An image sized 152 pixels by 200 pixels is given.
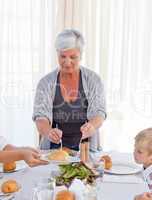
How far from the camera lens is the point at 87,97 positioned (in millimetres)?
2617

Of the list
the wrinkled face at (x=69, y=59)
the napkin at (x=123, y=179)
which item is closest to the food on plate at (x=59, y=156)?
the napkin at (x=123, y=179)

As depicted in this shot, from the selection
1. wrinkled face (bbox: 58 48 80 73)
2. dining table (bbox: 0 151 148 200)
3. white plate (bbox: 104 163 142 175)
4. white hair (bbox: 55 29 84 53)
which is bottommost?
dining table (bbox: 0 151 148 200)

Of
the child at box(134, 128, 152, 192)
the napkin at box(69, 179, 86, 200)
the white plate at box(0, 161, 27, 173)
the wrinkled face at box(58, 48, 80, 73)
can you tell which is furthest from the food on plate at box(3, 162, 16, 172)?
the wrinkled face at box(58, 48, 80, 73)

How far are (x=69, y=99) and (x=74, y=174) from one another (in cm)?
95

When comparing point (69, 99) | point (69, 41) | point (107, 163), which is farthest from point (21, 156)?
point (69, 41)

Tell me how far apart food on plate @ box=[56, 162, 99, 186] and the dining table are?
0.20 feet

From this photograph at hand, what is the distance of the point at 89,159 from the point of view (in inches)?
81.9

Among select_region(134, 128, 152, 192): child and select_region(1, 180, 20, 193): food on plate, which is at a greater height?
select_region(134, 128, 152, 192): child

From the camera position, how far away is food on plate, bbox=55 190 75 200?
145cm

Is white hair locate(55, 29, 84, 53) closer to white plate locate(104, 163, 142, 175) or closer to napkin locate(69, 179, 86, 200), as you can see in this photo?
white plate locate(104, 163, 142, 175)

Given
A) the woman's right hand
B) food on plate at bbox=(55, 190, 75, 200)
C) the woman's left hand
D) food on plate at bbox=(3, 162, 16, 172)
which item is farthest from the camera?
the woman's left hand

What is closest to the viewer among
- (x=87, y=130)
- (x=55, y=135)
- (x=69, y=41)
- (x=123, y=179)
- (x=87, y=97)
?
(x=123, y=179)

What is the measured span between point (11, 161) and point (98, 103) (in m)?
0.86

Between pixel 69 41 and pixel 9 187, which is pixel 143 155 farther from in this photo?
pixel 69 41
